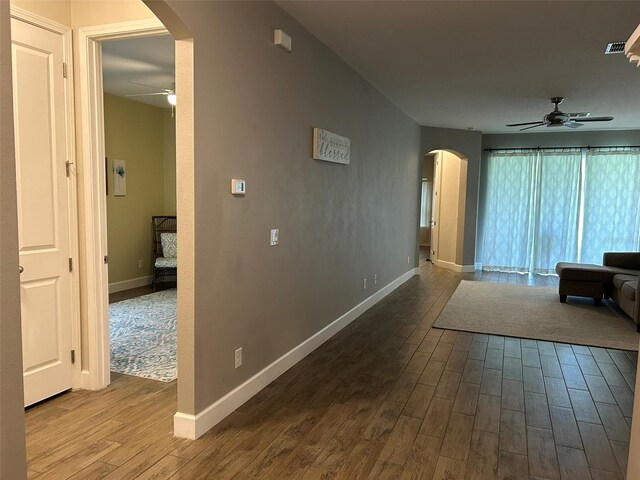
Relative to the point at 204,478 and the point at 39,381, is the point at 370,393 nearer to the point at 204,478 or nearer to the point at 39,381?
the point at 204,478

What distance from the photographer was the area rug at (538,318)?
452 cm

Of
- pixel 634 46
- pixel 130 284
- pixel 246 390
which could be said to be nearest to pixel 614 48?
pixel 634 46

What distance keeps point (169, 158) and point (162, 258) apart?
5.33ft

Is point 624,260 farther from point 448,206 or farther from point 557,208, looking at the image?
point 448,206

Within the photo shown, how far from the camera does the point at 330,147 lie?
158 inches

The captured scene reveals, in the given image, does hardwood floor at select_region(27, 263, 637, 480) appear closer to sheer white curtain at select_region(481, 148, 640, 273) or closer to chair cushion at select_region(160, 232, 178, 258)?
chair cushion at select_region(160, 232, 178, 258)

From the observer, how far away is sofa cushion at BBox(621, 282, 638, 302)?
4.80 meters

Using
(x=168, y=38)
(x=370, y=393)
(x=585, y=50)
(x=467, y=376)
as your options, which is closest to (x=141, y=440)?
(x=370, y=393)

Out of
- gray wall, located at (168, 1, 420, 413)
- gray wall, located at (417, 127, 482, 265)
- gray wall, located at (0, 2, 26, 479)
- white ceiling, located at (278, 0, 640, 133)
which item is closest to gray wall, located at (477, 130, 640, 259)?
gray wall, located at (417, 127, 482, 265)

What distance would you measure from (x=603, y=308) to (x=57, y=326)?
5.86 meters

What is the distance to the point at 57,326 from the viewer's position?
9.68ft

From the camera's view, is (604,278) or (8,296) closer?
(8,296)

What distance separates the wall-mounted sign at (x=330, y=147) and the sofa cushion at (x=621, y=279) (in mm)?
3475

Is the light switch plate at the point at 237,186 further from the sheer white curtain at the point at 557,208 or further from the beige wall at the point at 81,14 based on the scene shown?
the sheer white curtain at the point at 557,208
